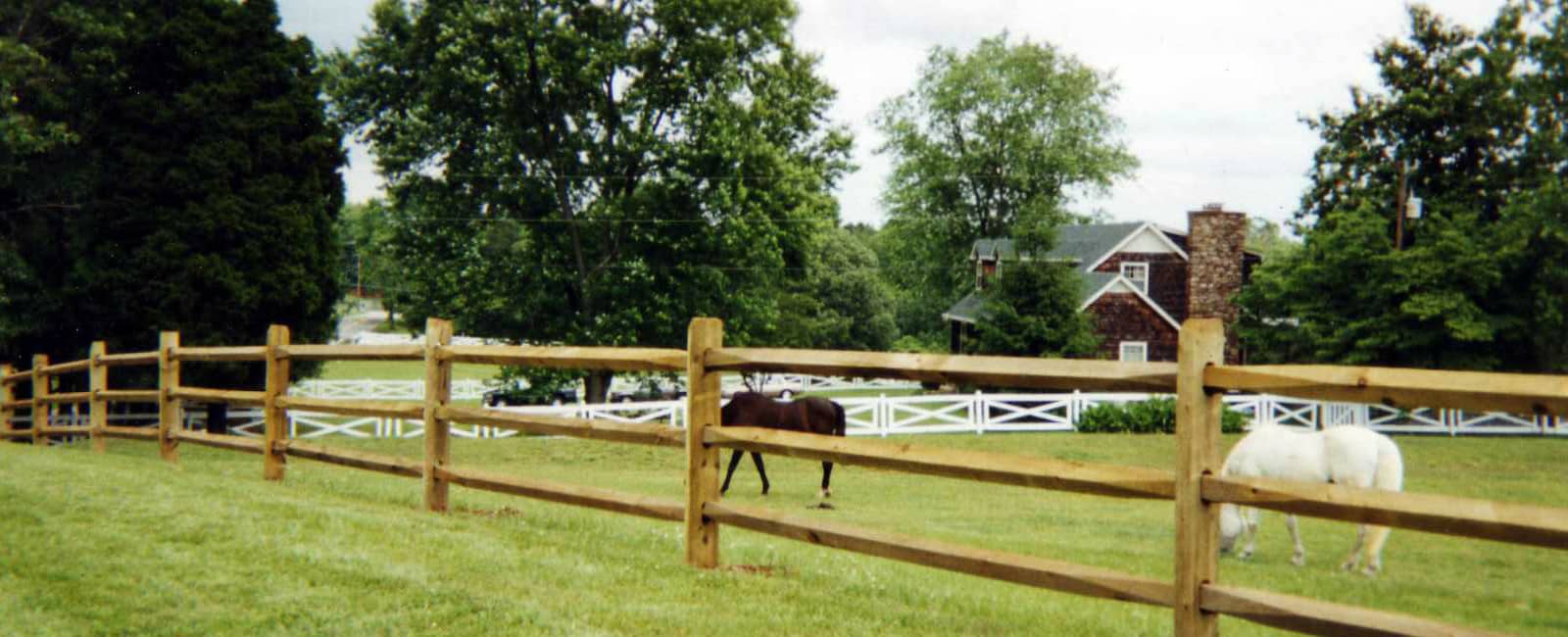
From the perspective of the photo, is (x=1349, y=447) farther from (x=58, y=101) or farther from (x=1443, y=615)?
(x=58, y=101)

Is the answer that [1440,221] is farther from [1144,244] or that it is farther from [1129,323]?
[1144,244]

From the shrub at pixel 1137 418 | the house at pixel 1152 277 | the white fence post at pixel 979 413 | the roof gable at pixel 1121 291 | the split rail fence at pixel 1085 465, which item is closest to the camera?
the split rail fence at pixel 1085 465

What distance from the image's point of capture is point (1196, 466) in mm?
4461

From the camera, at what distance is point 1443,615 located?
27.9ft

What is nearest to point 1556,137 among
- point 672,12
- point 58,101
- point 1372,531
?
point 672,12

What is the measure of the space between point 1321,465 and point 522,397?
93.1ft

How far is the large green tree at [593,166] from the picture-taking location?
30.5m

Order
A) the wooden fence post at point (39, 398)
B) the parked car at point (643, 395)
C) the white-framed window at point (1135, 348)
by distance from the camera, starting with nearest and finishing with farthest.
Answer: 1. the wooden fence post at point (39, 398)
2. the white-framed window at point (1135, 348)
3. the parked car at point (643, 395)

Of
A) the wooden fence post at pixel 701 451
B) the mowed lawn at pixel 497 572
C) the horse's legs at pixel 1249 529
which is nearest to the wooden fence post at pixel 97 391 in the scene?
the mowed lawn at pixel 497 572

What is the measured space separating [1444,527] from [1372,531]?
7534 mm

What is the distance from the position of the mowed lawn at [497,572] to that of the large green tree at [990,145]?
1747 inches

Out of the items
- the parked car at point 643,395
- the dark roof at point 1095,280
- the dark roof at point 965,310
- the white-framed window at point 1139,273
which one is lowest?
the parked car at point 643,395

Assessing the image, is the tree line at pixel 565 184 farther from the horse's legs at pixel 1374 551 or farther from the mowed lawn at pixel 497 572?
the horse's legs at pixel 1374 551

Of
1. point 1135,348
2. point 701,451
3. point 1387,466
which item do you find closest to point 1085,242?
point 1135,348
